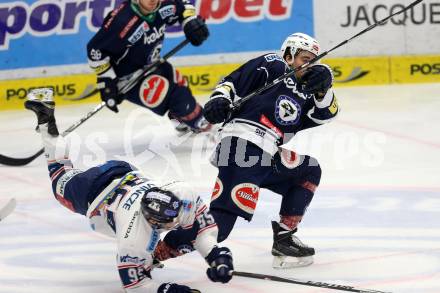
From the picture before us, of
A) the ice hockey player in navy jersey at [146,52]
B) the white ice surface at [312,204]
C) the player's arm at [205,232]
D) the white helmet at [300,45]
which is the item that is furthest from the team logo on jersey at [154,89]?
the player's arm at [205,232]

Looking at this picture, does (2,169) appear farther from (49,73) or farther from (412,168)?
(412,168)

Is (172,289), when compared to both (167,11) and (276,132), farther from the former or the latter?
(167,11)

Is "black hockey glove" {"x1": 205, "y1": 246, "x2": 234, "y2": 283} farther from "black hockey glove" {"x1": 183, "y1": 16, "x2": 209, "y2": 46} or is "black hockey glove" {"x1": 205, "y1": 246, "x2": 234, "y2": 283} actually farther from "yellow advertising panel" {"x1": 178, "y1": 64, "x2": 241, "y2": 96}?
"yellow advertising panel" {"x1": 178, "y1": 64, "x2": 241, "y2": 96}

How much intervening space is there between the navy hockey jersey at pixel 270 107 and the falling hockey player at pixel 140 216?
0.54 m

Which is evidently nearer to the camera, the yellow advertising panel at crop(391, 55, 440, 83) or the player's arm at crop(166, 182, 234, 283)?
the player's arm at crop(166, 182, 234, 283)

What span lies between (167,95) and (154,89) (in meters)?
0.09

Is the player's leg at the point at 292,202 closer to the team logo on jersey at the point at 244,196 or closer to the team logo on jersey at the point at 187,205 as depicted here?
the team logo on jersey at the point at 244,196

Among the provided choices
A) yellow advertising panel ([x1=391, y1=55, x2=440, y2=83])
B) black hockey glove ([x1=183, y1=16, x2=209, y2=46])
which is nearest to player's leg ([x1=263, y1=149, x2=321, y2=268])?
black hockey glove ([x1=183, y1=16, x2=209, y2=46])

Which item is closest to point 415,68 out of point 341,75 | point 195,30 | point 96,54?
point 341,75

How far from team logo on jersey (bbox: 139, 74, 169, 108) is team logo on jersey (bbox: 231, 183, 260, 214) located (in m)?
2.55

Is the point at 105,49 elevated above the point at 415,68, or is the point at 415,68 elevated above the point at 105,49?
the point at 415,68

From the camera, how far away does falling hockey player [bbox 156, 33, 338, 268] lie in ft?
16.3

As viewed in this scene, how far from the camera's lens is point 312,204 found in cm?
609

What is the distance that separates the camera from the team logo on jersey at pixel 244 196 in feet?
16.1
